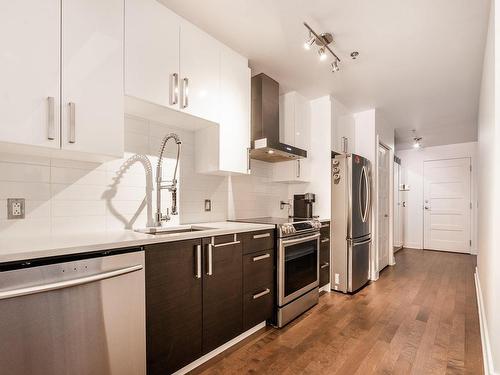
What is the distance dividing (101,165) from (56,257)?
84cm

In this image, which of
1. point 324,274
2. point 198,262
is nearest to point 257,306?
point 198,262

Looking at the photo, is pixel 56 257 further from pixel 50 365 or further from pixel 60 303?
pixel 50 365

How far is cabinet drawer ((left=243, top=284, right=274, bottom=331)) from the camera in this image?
6.75 ft

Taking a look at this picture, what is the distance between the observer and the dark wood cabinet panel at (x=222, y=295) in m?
1.75

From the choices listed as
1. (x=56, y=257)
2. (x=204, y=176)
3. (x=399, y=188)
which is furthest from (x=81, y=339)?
(x=399, y=188)

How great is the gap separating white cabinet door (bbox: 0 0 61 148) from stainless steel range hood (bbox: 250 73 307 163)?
5.50 ft

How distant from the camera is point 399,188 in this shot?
6.21 meters

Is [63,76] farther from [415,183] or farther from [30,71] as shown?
[415,183]

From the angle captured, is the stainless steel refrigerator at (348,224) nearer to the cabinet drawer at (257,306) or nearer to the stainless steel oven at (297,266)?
the stainless steel oven at (297,266)

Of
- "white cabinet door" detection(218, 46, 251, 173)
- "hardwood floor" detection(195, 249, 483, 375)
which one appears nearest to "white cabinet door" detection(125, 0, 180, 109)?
"white cabinet door" detection(218, 46, 251, 173)

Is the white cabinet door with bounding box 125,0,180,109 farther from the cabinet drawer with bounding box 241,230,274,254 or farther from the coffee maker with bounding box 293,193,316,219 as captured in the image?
the coffee maker with bounding box 293,193,316,219

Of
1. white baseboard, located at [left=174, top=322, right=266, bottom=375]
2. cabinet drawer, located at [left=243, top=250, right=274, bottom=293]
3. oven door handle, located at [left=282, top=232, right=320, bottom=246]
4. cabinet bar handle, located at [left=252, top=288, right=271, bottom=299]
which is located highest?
oven door handle, located at [left=282, top=232, right=320, bottom=246]

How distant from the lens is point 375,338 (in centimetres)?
217

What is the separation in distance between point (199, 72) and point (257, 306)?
195 cm
